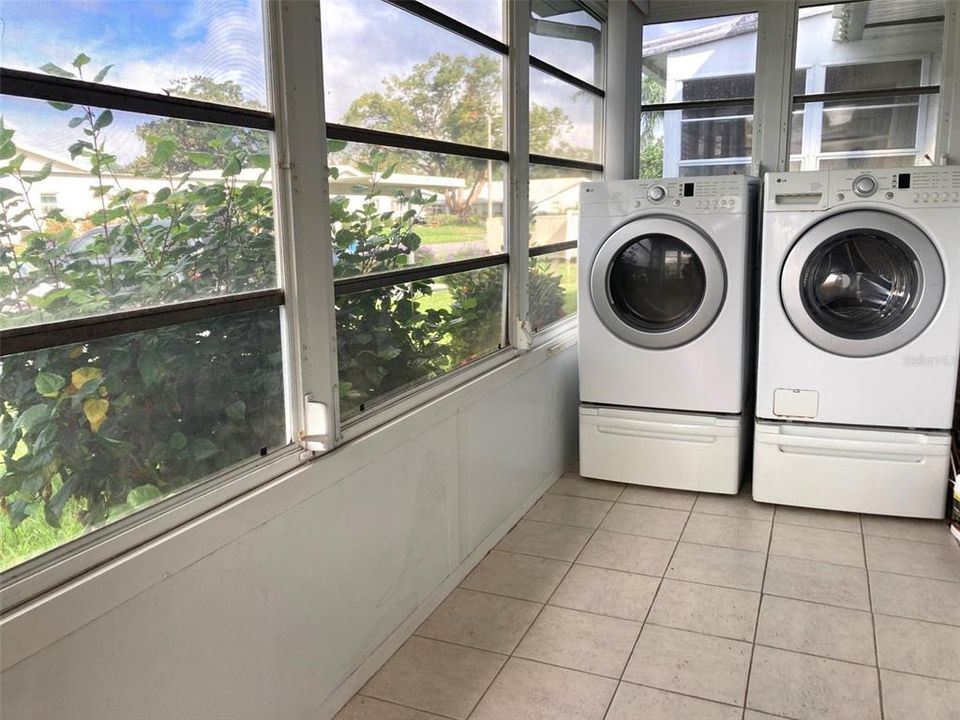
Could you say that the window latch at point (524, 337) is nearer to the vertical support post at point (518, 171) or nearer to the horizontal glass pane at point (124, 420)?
the vertical support post at point (518, 171)

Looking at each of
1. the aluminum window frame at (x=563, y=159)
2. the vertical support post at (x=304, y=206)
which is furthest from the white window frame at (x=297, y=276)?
the aluminum window frame at (x=563, y=159)

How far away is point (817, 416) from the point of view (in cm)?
301

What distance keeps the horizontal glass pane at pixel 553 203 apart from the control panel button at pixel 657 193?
1.21 ft

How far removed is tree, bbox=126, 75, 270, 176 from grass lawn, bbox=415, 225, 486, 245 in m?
0.77

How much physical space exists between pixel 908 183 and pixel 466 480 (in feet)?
6.08

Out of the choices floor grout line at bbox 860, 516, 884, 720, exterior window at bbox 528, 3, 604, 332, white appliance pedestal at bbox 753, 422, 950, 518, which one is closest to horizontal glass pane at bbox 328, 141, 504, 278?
exterior window at bbox 528, 3, 604, 332

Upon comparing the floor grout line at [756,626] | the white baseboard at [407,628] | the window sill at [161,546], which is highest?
the window sill at [161,546]

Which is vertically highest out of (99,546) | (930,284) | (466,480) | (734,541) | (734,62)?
(734,62)

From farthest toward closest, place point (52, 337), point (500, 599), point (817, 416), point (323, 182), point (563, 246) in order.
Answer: point (563, 246) < point (817, 416) < point (500, 599) < point (323, 182) < point (52, 337)

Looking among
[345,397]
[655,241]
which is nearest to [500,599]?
[345,397]

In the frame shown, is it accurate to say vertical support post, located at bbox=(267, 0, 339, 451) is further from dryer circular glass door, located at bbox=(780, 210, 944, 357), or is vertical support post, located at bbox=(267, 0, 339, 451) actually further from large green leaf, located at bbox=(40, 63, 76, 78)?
dryer circular glass door, located at bbox=(780, 210, 944, 357)

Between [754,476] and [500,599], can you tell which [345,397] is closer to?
[500,599]

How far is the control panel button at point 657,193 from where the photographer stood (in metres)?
3.12

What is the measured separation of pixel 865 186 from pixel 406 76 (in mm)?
1700
